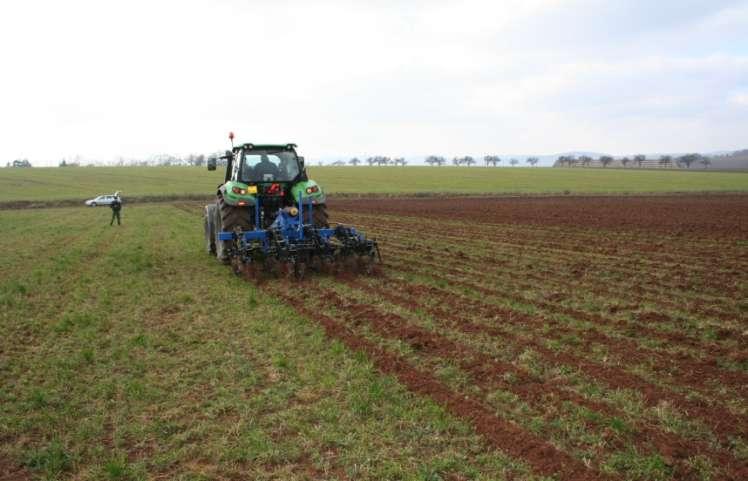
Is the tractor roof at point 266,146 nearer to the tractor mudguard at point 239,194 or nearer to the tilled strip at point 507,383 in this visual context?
the tractor mudguard at point 239,194

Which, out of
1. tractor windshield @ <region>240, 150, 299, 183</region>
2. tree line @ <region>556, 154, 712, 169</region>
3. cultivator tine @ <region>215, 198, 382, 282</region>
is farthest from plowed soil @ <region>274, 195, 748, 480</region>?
tree line @ <region>556, 154, 712, 169</region>

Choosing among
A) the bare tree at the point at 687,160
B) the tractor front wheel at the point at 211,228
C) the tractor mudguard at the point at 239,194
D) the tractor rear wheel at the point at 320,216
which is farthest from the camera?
the bare tree at the point at 687,160

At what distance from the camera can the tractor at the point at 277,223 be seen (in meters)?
9.61

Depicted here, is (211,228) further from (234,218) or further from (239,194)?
(239,194)

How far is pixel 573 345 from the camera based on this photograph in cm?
583

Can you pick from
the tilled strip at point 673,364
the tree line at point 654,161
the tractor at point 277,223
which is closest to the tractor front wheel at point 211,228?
the tractor at point 277,223

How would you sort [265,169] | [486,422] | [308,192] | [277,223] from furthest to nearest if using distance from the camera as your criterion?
[265,169] → [308,192] → [277,223] → [486,422]

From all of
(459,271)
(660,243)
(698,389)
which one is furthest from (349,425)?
(660,243)

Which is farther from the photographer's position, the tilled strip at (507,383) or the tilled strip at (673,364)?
the tilled strip at (673,364)

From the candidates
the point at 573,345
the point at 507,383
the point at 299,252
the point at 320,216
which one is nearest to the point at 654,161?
the point at 320,216

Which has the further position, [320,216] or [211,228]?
[211,228]

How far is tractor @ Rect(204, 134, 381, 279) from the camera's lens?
31.5ft

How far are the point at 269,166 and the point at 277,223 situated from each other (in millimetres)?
1567

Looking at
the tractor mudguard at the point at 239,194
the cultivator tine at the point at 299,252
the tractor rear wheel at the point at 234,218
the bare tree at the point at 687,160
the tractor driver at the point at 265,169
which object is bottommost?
the cultivator tine at the point at 299,252
